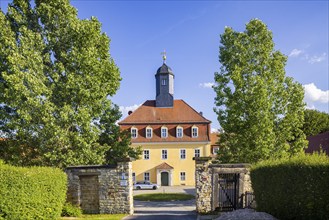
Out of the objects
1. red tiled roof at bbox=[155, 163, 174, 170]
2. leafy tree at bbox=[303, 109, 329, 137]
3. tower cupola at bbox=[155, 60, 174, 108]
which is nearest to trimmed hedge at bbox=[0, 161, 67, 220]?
red tiled roof at bbox=[155, 163, 174, 170]

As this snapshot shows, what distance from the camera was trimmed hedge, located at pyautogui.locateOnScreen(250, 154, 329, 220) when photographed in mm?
9047

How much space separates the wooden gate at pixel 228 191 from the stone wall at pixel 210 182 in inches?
9.8

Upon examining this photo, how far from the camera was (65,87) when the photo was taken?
17.8 meters

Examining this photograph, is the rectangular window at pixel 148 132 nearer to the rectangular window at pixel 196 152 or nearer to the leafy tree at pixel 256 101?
the rectangular window at pixel 196 152

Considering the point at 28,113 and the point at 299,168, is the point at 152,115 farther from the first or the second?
the point at 299,168

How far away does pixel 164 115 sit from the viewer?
143 ft

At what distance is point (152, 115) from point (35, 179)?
102 feet

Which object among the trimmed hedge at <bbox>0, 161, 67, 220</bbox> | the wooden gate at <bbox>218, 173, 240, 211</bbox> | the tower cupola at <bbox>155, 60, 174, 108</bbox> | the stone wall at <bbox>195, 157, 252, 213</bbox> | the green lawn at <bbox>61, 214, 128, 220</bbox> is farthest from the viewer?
the tower cupola at <bbox>155, 60, 174, 108</bbox>

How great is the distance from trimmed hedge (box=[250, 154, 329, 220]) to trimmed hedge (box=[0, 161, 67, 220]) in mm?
8510

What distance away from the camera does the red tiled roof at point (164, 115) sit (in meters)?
42.7

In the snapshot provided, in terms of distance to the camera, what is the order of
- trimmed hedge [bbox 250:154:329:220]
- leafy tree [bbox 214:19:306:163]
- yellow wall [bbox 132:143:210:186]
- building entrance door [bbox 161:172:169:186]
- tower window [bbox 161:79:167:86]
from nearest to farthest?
trimmed hedge [bbox 250:154:329:220] < leafy tree [bbox 214:19:306:163] < building entrance door [bbox 161:172:169:186] < yellow wall [bbox 132:143:210:186] < tower window [bbox 161:79:167:86]

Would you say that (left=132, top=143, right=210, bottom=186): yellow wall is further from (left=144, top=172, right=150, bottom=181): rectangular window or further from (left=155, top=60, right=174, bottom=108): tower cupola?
(left=155, top=60, right=174, bottom=108): tower cupola

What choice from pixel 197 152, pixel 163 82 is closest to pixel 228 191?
pixel 197 152

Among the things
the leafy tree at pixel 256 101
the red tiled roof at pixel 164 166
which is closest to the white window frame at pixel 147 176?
the red tiled roof at pixel 164 166
